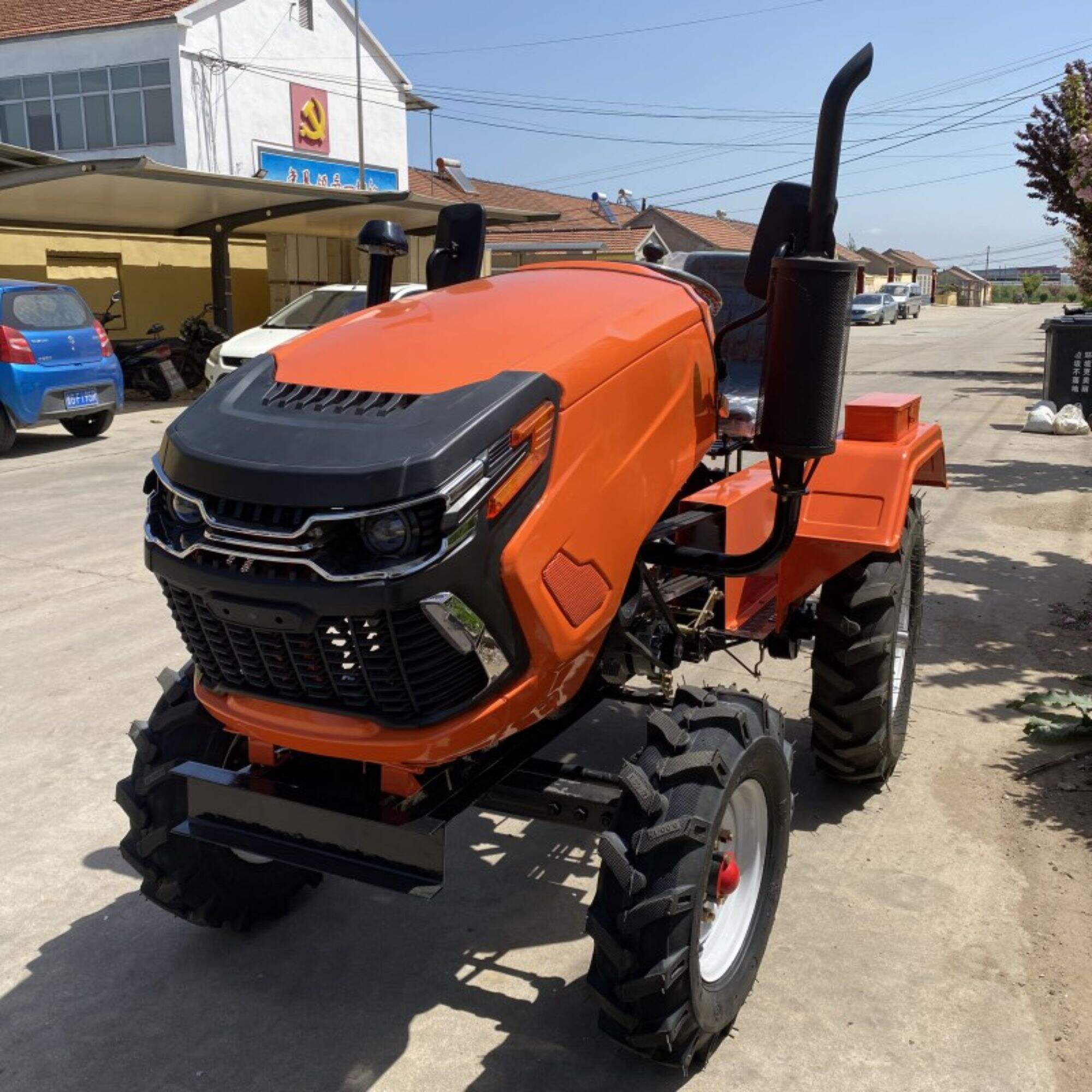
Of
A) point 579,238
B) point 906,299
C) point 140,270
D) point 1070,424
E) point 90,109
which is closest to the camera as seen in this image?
point 1070,424

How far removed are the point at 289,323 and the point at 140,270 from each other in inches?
341

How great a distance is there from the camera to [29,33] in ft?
89.7

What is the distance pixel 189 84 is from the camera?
25766mm

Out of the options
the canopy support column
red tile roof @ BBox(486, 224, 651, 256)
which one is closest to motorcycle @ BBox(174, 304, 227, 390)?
the canopy support column

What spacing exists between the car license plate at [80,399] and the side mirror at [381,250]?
9.32m

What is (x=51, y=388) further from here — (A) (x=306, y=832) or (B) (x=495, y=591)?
(B) (x=495, y=591)

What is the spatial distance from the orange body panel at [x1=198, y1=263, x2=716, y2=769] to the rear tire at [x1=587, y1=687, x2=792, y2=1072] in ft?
1.01

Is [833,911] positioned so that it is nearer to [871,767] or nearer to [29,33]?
[871,767]

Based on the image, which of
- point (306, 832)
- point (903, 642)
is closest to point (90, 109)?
point (903, 642)

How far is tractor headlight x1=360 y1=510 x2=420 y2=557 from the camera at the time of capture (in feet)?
7.52

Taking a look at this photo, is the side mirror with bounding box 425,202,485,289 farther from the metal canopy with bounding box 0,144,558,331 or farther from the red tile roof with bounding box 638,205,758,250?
the red tile roof with bounding box 638,205,758,250

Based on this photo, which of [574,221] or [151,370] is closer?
[151,370]

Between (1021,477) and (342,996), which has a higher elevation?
(342,996)

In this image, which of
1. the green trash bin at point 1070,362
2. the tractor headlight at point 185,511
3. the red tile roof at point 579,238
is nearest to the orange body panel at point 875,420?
the tractor headlight at point 185,511
